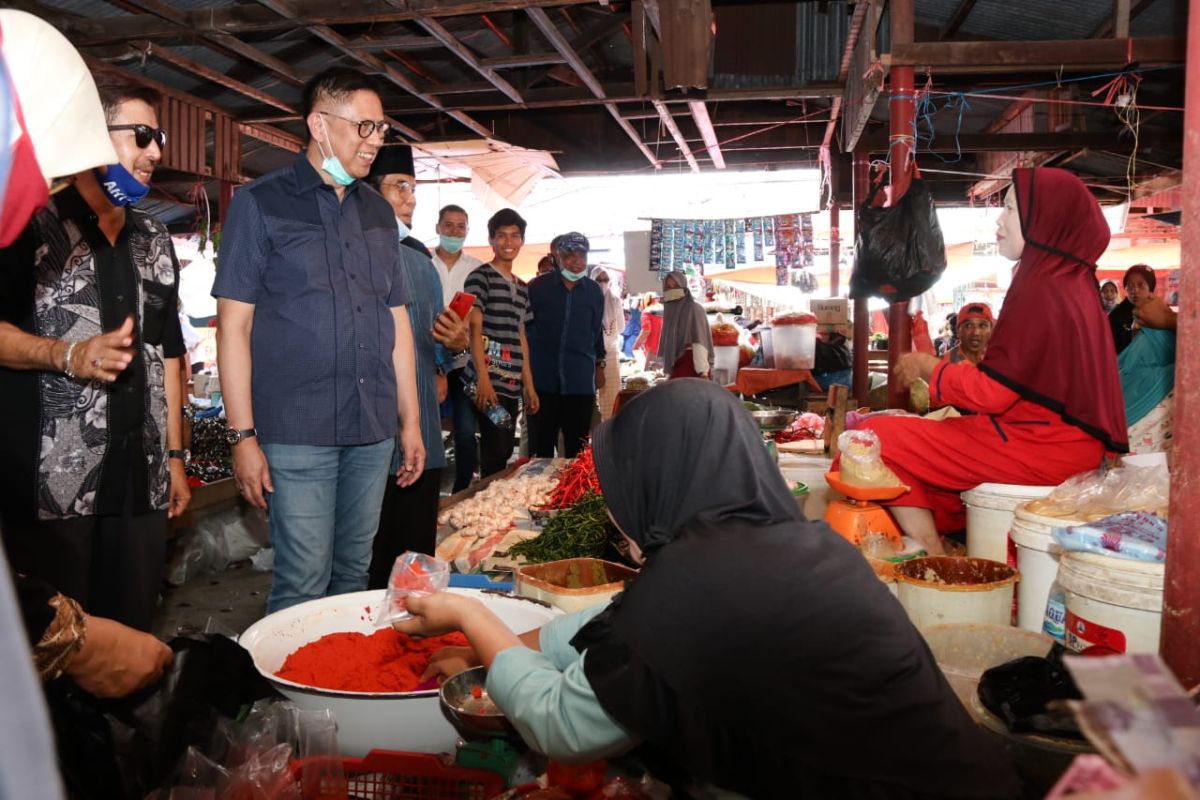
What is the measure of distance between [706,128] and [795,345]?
328 centimetres

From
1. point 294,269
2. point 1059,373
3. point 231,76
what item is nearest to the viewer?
point 294,269

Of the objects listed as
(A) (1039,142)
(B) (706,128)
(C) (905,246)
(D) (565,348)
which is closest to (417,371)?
(D) (565,348)

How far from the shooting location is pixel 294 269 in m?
2.79

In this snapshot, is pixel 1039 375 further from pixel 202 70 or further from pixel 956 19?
pixel 202 70

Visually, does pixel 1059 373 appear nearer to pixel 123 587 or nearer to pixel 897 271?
pixel 897 271

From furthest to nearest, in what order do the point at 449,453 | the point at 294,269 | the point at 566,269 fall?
the point at 449,453, the point at 566,269, the point at 294,269

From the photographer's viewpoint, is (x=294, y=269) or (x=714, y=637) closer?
(x=714, y=637)

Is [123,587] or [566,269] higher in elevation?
[566,269]

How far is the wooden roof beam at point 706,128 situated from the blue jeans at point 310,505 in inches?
244

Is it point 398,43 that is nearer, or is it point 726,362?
point 398,43

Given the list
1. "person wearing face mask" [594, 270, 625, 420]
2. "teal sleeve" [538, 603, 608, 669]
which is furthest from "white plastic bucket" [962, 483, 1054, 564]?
"person wearing face mask" [594, 270, 625, 420]

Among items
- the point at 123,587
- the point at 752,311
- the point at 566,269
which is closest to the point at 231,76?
the point at 566,269

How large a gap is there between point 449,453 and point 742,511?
347 inches

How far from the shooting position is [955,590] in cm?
289
